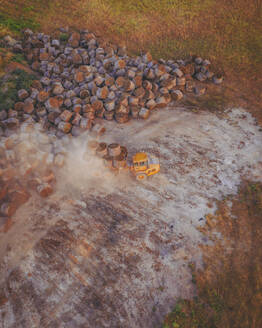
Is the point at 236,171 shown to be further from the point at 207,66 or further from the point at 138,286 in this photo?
the point at 207,66

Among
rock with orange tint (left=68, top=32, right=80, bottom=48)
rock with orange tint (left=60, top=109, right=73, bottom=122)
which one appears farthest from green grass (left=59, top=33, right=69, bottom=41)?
rock with orange tint (left=60, top=109, right=73, bottom=122)

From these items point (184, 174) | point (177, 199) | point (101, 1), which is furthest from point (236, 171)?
point (101, 1)

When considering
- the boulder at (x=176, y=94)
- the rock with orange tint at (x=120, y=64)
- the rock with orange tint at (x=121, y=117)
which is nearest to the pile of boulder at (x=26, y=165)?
the rock with orange tint at (x=121, y=117)

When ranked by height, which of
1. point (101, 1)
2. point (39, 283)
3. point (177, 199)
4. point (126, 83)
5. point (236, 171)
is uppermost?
point (101, 1)

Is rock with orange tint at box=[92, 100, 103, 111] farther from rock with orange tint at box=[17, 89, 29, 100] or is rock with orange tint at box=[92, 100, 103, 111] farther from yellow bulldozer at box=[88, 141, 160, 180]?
rock with orange tint at box=[17, 89, 29, 100]

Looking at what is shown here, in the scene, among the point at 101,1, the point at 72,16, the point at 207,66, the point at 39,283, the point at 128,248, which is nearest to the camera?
the point at 39,283

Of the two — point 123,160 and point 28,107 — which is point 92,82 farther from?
point 123,160
